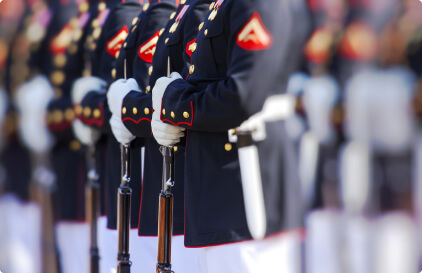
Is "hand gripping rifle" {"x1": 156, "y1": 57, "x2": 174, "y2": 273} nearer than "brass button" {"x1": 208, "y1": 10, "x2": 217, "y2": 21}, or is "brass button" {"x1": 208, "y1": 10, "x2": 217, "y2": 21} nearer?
"brass button" {"x1": 208, "y1": 10, "x2": 217, "y2": 21}

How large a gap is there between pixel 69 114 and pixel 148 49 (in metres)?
0.83

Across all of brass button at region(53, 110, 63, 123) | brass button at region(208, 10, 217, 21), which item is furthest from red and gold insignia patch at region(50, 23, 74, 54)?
brass button at region(208, 10, 217, 21)

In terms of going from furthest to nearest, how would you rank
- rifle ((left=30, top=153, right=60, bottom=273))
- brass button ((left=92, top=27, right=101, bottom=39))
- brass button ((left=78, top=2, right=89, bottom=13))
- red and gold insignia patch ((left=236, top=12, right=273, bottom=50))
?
rifle ((left=30, top=153, right=60, bottom=273)), brass button ((left=78, top=2, right=89, bottom=13)), brass button ((left=92, top=27, right=101, bottom=39)), red and gold insignia patch ((left=236, top=12, right=273, bottom=50))

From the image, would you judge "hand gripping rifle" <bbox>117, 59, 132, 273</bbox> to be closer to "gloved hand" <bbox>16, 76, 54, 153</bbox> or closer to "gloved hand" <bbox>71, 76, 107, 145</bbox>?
"gloved hand" <bbox>71, 76, 107, 145</bbox>

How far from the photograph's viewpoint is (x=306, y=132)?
14.4ft

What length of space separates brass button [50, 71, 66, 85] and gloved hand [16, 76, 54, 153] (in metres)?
0.04

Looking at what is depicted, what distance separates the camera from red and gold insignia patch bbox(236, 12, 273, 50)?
1.98 meters

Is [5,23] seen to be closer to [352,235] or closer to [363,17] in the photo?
[363,17]

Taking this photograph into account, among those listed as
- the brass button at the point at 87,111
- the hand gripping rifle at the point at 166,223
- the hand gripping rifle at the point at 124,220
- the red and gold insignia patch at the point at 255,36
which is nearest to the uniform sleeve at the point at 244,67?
the red and gold insignia patch at the point at 255,36

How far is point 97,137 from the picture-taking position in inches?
140

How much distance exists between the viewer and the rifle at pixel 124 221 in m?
2.96

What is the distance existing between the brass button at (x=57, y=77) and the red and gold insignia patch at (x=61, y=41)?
116 millimetres

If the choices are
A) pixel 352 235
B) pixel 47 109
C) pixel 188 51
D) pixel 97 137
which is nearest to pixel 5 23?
pixel 47 109

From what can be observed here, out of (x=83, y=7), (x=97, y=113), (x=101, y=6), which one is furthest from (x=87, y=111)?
(x=83, y=7)
